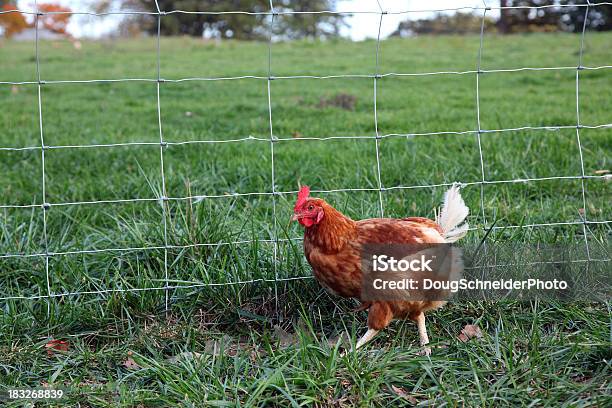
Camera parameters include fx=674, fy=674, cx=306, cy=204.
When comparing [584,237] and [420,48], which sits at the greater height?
[420,48]

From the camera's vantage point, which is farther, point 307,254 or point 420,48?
point 420,48

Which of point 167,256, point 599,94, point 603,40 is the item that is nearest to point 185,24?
point 603,40

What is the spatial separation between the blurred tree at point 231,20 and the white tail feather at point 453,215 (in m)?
19.0

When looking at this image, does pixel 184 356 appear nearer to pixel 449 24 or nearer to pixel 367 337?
pixel 367 337

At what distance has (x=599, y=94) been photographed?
7469mm

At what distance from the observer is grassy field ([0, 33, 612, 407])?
260 centimetres

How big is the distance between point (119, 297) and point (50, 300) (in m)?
0.33

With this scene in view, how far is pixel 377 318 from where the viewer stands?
290 cm

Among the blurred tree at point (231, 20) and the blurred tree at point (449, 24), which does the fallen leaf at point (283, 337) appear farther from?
the blurred tree at point (231, 20)

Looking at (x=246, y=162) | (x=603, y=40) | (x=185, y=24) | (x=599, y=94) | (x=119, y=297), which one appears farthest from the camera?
(x=185, y=24)

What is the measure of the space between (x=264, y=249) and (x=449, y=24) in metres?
19.7

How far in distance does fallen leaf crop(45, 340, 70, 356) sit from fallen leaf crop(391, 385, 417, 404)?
1.46 metres

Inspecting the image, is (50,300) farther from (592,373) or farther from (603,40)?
(603,40)

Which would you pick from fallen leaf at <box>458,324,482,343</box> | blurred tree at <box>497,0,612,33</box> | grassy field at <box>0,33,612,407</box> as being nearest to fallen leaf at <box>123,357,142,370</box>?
grassy field at <box>0,33,612,407</box>
